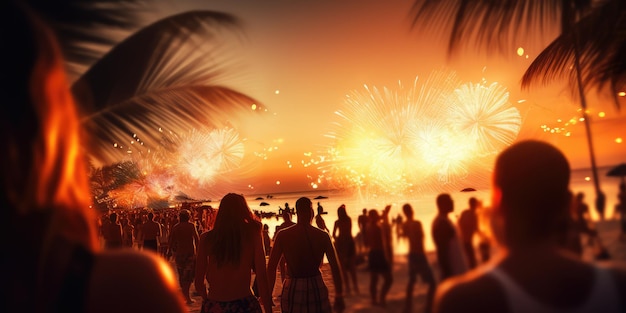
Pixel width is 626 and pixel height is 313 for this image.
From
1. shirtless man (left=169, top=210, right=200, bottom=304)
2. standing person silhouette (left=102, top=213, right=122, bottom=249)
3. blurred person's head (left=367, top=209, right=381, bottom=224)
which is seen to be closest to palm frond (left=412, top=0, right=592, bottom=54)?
blurred person's head (left=367, top=209, right=381, bottom=224)

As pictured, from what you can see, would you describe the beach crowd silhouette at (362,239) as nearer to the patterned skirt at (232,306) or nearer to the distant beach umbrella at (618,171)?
the distant beach umbrella at (618,171)

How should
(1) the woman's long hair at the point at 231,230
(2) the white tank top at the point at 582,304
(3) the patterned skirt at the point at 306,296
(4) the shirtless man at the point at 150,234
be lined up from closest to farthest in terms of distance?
(2) the white tank top at the point at 582,304, (1) the woman's long hair at the point at 231,230, (3) the patterned skirt at the point at 306,296, (4) the shirtless man at the point at 150,234

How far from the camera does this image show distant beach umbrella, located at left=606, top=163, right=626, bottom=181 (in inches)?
74.6

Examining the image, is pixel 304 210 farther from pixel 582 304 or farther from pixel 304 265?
pixel 582 304

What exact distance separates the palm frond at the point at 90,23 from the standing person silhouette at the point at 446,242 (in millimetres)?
1822

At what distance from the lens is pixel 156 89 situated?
9.73ft

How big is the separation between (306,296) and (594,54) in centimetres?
349

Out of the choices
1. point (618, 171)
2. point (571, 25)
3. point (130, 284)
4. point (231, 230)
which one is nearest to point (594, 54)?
point (571, 25)

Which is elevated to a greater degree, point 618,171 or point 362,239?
point 618,171

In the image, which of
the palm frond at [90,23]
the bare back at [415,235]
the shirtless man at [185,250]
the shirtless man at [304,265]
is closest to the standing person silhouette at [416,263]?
the bare back at [415,235]

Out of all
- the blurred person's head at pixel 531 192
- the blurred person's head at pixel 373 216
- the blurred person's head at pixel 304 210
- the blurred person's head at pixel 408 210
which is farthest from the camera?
the blurred person's head at pixel 304 210

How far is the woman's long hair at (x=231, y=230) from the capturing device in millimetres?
4488

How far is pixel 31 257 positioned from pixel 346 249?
2309 millimetres

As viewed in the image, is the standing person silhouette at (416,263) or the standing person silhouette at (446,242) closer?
the standing person silhouette at (446,242)
